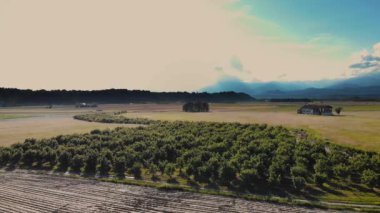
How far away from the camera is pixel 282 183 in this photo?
29906 millimetres

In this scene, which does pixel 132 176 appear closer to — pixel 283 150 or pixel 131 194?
pixel 131 194

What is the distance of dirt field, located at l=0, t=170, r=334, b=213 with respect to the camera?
23.7 m

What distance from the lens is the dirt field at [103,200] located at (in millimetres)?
23734

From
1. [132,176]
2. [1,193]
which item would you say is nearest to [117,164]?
[132,176]

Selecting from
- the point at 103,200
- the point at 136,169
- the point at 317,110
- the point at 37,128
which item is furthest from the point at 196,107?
the point at 103,200

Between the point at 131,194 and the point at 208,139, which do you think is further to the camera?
the point at 208,139

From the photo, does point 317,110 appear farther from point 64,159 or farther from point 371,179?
point 64,159

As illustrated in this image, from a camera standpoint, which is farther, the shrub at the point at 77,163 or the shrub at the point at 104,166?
the shrub at the point at 77,163

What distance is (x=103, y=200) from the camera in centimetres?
2573

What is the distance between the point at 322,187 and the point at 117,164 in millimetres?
22082

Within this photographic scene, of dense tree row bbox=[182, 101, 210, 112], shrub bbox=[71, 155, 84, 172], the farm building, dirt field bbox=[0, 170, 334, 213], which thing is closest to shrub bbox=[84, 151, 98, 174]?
shrub bbox=[71, 155, 84, 172]

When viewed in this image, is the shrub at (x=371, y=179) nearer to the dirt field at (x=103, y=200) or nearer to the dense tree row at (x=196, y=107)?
the dirt field at (x=103, y=200)

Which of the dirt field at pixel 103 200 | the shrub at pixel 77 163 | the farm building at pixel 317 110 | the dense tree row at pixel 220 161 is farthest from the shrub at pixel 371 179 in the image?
the farm building at pixel 317 110

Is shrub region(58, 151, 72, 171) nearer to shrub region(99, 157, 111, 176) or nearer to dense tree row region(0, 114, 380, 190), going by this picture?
dense tree row region(0, 114, 380, 190)
